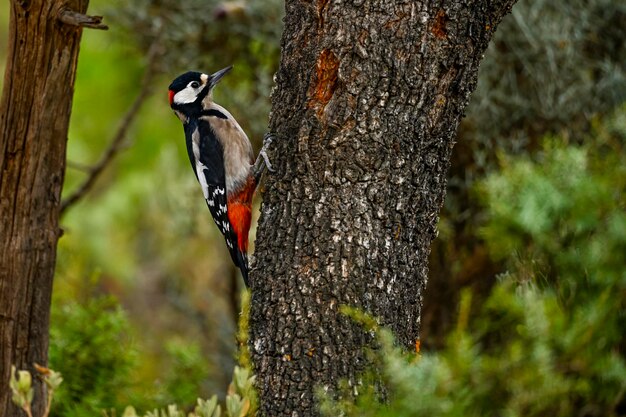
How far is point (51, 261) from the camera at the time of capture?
136 inches

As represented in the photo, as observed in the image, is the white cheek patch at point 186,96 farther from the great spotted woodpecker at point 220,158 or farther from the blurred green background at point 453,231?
the blurred green background at point 453,231

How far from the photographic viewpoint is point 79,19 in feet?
10.2

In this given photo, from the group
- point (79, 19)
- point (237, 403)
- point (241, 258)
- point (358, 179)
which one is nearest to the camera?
point (237, 403)

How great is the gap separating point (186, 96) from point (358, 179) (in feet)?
6.86

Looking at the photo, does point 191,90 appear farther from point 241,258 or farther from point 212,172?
point 241,258

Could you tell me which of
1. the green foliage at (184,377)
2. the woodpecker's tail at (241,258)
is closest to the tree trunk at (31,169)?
the green foliage at (184,377)

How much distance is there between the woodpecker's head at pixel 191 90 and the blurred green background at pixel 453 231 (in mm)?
598

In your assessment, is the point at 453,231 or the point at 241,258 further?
the point at 453,231

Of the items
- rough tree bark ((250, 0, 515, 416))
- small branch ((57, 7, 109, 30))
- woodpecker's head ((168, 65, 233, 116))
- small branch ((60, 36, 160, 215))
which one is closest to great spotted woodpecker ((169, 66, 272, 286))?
woodpecker's head ((168, 65, 233, 116))

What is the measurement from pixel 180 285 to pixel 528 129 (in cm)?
360

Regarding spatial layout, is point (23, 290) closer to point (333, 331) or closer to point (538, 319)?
point (333, 331)

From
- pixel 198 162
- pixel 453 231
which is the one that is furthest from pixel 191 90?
pixel 453 231

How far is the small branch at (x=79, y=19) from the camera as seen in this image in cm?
309

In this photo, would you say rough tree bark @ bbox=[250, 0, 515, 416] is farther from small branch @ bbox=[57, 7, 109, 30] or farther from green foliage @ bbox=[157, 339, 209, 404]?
green foliage @ bbox=[157, 339, 209, 404]
